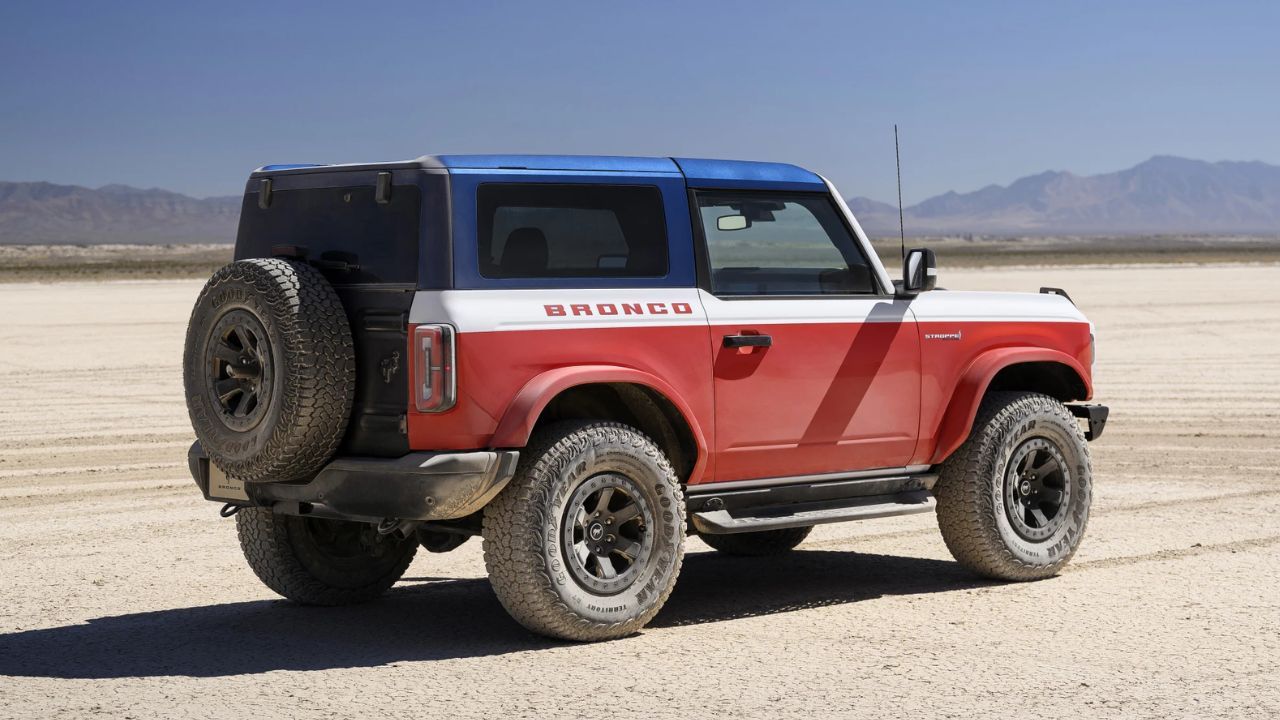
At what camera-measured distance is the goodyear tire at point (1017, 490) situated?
866 centimetres

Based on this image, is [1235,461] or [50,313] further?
[50,313]

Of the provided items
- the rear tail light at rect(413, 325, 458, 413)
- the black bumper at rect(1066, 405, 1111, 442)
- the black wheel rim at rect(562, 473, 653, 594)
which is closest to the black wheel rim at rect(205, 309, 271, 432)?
the rear tail light at rect(413, 325, 458, 413)

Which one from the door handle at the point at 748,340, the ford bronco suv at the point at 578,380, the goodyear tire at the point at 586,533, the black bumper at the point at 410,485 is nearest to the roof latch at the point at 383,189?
the ford bronco suv at the point at 578,380

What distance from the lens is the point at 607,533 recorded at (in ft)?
24.1

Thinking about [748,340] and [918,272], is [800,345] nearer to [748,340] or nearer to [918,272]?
[748,340]

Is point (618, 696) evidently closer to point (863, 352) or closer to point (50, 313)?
point (863, 352)

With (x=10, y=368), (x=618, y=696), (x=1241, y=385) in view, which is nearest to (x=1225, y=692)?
(x=618, y=696)

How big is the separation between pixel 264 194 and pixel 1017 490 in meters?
4.24

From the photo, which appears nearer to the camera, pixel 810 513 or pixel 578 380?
pixel 578 380

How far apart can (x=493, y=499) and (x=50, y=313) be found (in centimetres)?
3219

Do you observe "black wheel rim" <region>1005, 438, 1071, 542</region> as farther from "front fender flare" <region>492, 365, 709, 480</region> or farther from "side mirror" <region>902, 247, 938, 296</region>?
"front fender flare" <region>492, 365, 709, 480</region>

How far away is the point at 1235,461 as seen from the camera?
13422 mm

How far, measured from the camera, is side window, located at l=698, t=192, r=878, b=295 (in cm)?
785

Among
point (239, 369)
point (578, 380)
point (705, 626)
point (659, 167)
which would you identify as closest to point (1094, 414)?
point (705, 626)
